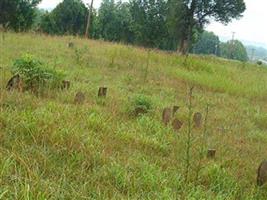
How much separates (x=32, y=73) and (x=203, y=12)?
Answer: 23844mm

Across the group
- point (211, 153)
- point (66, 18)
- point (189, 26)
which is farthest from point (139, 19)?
point (211, 153)

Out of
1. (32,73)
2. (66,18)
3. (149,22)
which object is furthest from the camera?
(149,22)

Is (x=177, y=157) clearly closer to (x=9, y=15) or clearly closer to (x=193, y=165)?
(x=193, y=165)

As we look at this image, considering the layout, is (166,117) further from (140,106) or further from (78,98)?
(78,98)

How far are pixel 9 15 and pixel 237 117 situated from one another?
22.4 m

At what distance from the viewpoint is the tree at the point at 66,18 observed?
3419 cm

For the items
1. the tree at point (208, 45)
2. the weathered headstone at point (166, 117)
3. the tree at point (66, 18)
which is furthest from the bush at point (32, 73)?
the tree at point (208, 45)

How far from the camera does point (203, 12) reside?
27625 millimetres

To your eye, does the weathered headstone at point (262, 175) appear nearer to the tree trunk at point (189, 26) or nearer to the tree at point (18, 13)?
the tree at point (18, 13)

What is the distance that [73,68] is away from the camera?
846cm

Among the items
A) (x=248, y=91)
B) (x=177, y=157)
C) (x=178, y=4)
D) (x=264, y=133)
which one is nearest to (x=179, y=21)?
(x=178, y=4)

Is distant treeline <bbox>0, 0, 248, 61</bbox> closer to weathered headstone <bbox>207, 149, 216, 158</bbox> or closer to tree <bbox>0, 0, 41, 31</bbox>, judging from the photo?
tree <bbox>0, 0, 41, 31</bbox>

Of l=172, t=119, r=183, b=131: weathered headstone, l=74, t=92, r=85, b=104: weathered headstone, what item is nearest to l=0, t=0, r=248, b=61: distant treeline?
l=74, t=92, r=85, b=104: weathered headstone

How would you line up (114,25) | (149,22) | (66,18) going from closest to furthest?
(66,18), (149,22), (114,25)
